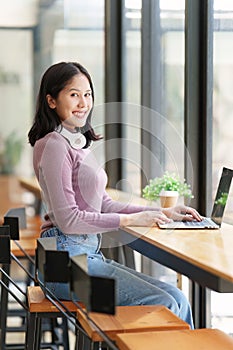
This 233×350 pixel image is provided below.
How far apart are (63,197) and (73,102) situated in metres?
0.43

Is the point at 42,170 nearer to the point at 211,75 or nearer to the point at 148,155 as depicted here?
the point at 211,75

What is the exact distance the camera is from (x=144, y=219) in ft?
10.4

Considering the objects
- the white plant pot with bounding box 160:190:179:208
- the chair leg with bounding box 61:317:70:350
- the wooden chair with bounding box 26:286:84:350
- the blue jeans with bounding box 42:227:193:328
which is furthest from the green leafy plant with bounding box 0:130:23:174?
the wooden chair with bounding box 26:286:84:350

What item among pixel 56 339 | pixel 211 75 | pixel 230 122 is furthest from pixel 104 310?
pixel 56 339

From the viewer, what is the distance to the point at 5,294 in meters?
3.86

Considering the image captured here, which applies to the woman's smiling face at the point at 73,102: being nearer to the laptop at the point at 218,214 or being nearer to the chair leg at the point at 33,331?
the laptop at the point at 218,214

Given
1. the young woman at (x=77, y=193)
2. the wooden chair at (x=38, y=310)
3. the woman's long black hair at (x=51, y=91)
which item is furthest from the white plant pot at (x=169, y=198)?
the wooden chair at (x=38, y=310)

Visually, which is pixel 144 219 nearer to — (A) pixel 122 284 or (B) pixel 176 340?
(A) pixel 122 284

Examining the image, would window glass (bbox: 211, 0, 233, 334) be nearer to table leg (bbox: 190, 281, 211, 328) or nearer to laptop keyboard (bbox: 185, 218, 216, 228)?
table leg (bbox: 190, 281, 211, 328)

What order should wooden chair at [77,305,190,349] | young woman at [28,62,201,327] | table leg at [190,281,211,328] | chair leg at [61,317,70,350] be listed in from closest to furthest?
wooden chair at [77,305,190,349] < young woman at [28,62,201,327] < table leg at [190,281,211,328] < chair leg at [61,317,70,350]

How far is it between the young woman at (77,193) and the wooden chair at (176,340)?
391 mm

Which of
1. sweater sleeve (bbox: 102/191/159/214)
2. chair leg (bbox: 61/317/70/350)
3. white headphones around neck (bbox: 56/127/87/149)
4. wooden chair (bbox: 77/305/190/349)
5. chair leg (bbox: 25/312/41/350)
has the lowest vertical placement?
chair leg (bbox: 61/317/70/350)

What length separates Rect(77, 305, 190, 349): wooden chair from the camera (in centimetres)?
253

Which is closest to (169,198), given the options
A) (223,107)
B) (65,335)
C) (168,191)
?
(168,191)
